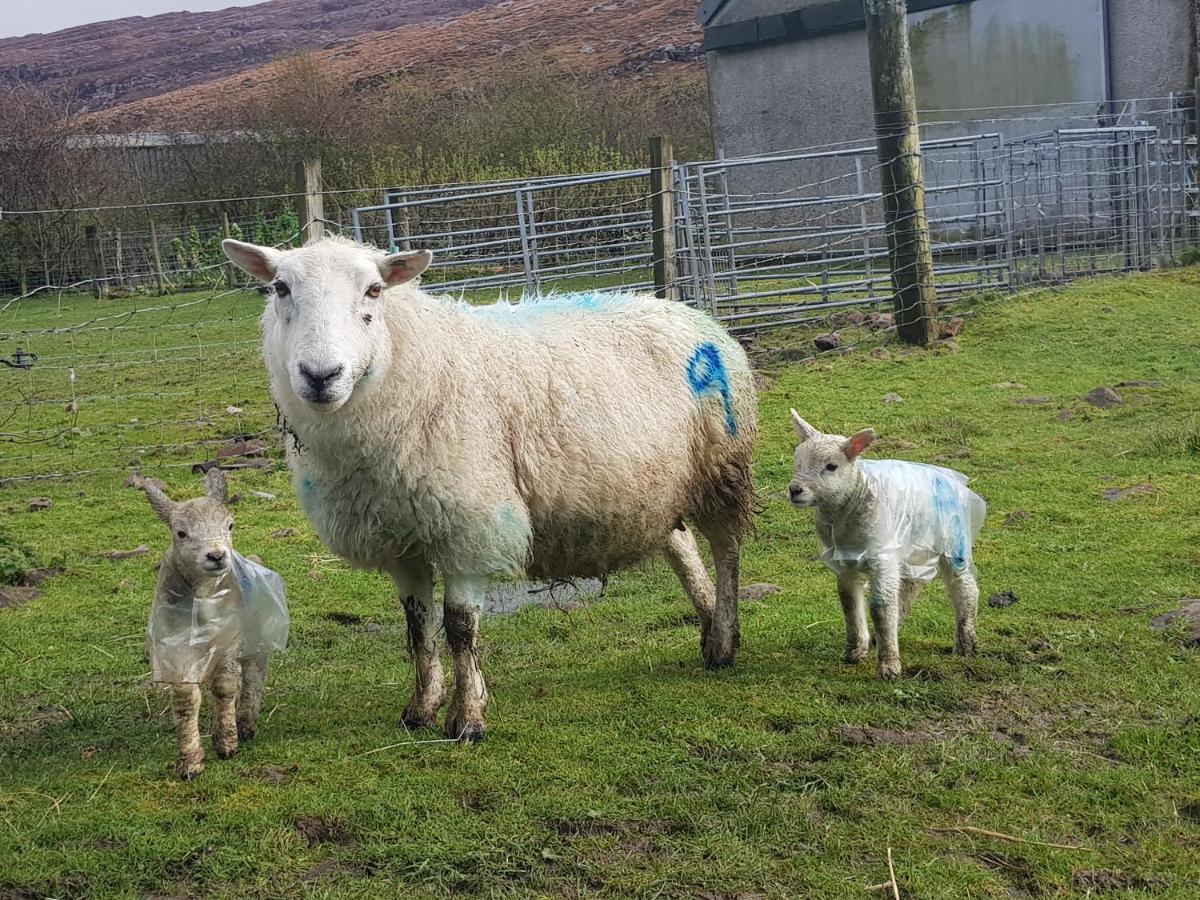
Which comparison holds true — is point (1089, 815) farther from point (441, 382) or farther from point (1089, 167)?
point (1089, 167)

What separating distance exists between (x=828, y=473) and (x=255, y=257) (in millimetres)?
2488

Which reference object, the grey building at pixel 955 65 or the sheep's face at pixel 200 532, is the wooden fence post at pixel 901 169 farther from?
the sheep's face at pixel 200 532

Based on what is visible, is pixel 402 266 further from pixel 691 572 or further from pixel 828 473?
pixel 691 572

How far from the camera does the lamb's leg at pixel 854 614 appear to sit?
575cm

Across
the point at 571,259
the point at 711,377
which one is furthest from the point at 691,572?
the point at 571,259

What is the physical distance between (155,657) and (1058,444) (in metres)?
6.90

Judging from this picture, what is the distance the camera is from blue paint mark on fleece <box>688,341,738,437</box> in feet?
19.6

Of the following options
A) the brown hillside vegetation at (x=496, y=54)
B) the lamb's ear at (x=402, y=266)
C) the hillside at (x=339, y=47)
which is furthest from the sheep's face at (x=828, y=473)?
the hillside at (x=339, y=47)

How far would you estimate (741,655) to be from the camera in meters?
6.02

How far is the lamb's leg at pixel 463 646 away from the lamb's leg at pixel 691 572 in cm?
130

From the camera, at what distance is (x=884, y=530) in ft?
18.2

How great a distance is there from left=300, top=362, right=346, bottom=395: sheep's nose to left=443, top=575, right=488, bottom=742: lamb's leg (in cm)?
101

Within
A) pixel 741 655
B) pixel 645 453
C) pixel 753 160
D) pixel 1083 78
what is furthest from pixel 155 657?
pixel 1083 78

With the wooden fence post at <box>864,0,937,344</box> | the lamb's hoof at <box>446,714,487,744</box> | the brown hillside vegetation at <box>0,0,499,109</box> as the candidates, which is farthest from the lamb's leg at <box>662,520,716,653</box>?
the brown hillside vegetation at <box>0,0,499,109</box>
